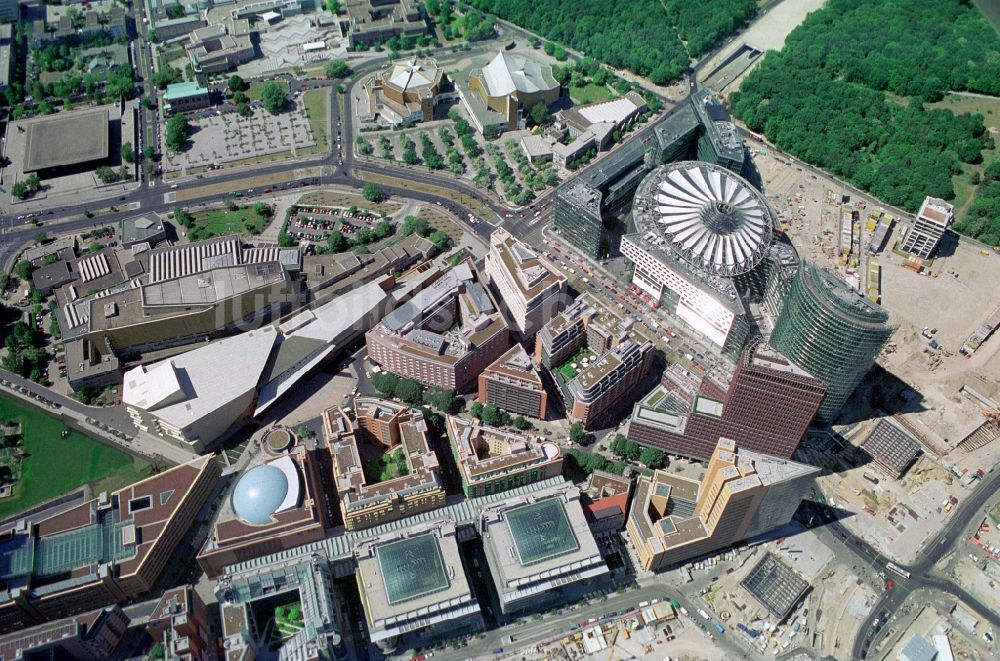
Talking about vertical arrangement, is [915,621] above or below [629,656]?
above

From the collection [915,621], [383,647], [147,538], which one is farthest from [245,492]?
[915,621]

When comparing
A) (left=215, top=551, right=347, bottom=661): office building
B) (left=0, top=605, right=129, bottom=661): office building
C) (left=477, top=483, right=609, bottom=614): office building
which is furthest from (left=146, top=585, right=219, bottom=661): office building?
(left=477, top=483, right=609, bottom=614): office building

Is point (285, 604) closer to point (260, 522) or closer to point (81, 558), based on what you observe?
point (260, 522)

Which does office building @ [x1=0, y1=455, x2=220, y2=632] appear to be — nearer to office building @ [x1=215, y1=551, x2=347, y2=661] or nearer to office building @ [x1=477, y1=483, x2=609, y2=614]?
office building @ [x1=215, y1=551, x2=347, y2=661]

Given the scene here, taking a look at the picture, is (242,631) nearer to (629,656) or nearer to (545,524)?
(545,524)

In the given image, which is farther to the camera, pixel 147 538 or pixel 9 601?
pixel 147 538

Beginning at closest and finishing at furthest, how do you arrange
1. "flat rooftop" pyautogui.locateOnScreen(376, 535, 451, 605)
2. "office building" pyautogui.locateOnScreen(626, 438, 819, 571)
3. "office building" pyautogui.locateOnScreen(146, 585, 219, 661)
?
"office building" pyautogui.locateOnScreen(146, 585, 219, 661) < "office building" pyautogui.locateOnScreen(626, 438, 819, 571) < "flat rooftop" pyautogui.locateOnScreen(376, 535, 451, 605)
